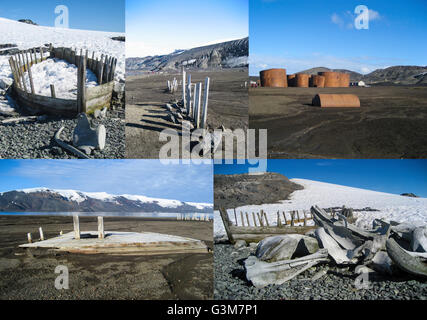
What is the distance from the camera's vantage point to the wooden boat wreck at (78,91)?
243 inches

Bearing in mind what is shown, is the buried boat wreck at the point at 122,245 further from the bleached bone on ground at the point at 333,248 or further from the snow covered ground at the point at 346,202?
the bleached bone on ground at the point at 333,248

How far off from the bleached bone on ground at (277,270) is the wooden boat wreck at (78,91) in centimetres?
466

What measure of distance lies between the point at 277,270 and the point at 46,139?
5.07 metres

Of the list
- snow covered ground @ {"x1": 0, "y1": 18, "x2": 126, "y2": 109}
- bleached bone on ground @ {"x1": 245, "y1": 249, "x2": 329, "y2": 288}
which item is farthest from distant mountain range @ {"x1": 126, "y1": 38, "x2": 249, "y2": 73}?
bleached bone on ground @ {"x1": 245, "y1": 249, "x2": 329, "y2": 288}

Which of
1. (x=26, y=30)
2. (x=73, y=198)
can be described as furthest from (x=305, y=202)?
(x=26, y=30)

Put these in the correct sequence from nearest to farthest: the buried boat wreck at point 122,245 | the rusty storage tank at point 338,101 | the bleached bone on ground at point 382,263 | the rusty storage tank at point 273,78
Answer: the bleached bone on ground at point 382,263
the buried boat wreck at point 122,245
the rusty storage tank at point 338,101
the rusty storage tank at point 273,78

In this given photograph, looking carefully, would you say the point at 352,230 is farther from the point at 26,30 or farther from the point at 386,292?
the point at 26,30

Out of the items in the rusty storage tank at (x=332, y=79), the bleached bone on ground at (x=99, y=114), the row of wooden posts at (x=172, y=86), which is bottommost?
the bleached bone on ground at (x=99, y=114)

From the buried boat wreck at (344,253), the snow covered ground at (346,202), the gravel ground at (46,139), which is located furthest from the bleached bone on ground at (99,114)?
the buried boat wreck at (344,253)

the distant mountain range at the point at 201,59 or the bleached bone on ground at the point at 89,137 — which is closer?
the bleached bone on ground at the point at 89,137

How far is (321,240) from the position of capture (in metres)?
5.24

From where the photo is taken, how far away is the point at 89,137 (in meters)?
5.71

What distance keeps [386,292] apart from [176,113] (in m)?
5.40

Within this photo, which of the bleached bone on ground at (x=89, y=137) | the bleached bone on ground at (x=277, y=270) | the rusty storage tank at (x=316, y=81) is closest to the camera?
the bleached bone on ground at (x=277, y=270)
